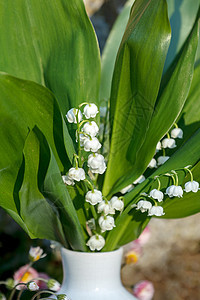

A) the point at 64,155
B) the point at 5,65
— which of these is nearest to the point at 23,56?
the point at 5,65

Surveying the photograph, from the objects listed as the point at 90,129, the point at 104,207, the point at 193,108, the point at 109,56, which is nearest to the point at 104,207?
the point at 104,207

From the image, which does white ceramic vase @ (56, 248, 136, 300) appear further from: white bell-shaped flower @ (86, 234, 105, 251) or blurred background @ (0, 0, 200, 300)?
blurred background @ (0, 0, 200, 300)

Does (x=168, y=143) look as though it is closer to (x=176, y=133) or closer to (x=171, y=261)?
(x=176, y=133)

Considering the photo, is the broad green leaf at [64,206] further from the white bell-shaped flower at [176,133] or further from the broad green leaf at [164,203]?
the white bell-shaped flower at [176,133]

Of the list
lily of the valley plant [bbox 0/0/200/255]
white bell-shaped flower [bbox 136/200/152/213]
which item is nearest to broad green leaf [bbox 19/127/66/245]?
lily of the valley plant [bbox 0/0/200/255]

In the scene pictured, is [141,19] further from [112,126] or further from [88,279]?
[88,279]

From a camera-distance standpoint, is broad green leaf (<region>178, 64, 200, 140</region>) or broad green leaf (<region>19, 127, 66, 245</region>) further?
broad green leaf (<region>178, 64, 200, 140</region>)
